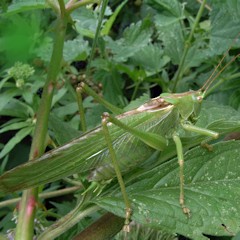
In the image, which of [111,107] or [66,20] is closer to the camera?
[66,20]

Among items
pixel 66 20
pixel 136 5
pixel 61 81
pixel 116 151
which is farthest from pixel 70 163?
pixel 136 5

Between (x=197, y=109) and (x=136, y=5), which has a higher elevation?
(x=136, y=5)

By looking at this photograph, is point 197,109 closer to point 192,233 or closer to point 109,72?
point 192,233

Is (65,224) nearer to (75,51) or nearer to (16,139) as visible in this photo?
(16,139)

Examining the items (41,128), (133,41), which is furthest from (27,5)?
(133,41)

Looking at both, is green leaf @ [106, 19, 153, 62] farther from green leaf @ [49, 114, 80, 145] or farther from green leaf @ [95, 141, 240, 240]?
green leaf @ [95, 141, 240, 240]

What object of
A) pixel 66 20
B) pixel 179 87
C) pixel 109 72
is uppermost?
pixel 66 20

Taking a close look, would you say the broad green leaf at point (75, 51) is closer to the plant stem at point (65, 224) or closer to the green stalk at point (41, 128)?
the green stalk at point (41, 128)

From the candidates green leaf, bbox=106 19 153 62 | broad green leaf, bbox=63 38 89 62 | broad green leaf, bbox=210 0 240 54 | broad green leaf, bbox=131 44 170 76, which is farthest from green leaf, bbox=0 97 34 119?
broad green leaf, bbox=210 0 240 54

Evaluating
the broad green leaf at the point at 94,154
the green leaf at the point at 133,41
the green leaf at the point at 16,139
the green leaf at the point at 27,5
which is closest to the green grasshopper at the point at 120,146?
the broad green leaf at the point at 94,154
